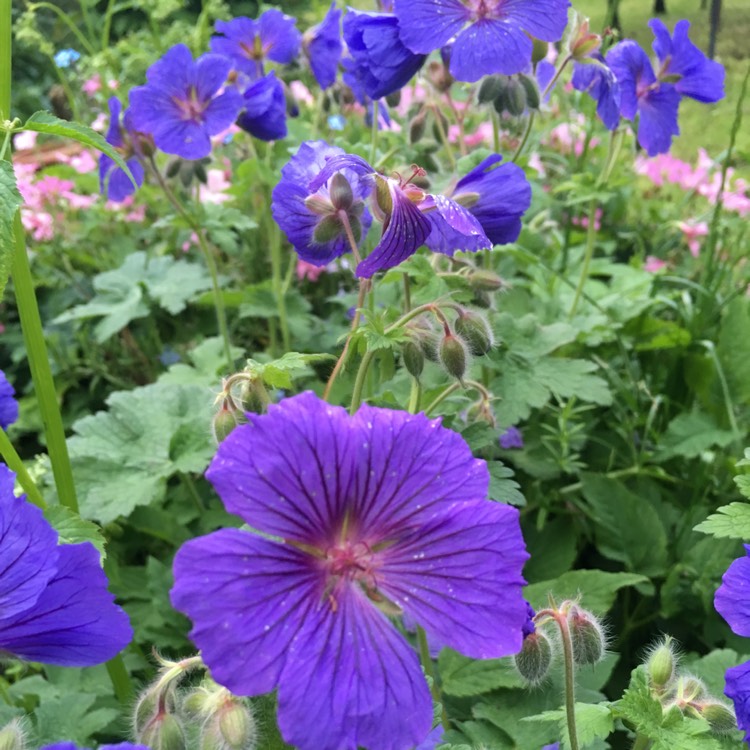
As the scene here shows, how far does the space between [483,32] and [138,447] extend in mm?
1097

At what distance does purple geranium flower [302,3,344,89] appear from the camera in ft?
6.22

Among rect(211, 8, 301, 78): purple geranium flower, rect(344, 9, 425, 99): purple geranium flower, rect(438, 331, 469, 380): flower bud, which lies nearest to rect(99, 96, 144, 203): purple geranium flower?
rect(211, 8, 301, 78): purple geranium flower

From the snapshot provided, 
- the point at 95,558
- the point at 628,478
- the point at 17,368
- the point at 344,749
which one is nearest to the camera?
the point at 344,749

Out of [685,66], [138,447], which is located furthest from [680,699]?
[685,66]

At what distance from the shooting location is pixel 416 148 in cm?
177

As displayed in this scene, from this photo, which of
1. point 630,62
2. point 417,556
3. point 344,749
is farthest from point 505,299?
point 344,749

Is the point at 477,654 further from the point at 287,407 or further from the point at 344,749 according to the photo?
the point at 287,407

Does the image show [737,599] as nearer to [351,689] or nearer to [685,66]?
[351,689]

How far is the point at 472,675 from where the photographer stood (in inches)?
48.3

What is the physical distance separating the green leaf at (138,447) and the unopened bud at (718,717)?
1.05 meters

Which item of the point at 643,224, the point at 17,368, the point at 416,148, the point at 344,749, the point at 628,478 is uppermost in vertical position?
the point at 416,148

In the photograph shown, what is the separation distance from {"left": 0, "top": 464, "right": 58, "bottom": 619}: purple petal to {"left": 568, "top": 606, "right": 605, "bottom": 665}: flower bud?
0.56 m

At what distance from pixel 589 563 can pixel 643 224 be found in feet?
5.34

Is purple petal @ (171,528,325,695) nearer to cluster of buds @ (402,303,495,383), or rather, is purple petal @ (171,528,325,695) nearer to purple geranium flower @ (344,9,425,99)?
cluster of buds @ (402,303,495,383)
